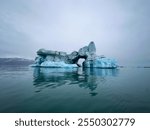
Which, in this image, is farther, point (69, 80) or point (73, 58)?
point (73, 58)

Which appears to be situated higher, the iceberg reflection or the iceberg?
the iceberg

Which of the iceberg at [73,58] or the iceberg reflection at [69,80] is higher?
the iceberg at [73,58]

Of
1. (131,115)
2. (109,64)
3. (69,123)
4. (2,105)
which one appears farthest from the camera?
(109,64)

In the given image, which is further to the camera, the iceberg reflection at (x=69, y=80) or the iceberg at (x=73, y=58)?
the iceberg at (x=73, y=58)

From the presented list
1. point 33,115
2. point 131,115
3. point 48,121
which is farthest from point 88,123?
point 33,115

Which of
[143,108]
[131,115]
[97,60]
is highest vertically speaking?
[97,60]

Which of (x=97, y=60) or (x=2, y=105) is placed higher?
(x=97, y=60)

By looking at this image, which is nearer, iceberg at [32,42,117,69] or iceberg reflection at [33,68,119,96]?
iceberg reflection at [33,68,119,96]

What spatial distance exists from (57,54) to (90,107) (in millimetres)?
26931

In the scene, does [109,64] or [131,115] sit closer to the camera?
[131,115]

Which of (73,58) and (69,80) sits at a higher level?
(73,58)

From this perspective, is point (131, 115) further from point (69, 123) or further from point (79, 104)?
point (79, 104)

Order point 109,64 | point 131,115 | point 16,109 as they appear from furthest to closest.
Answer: point 109,64 < point 16,109 < point 131,115

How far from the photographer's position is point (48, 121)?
7.37 feet
